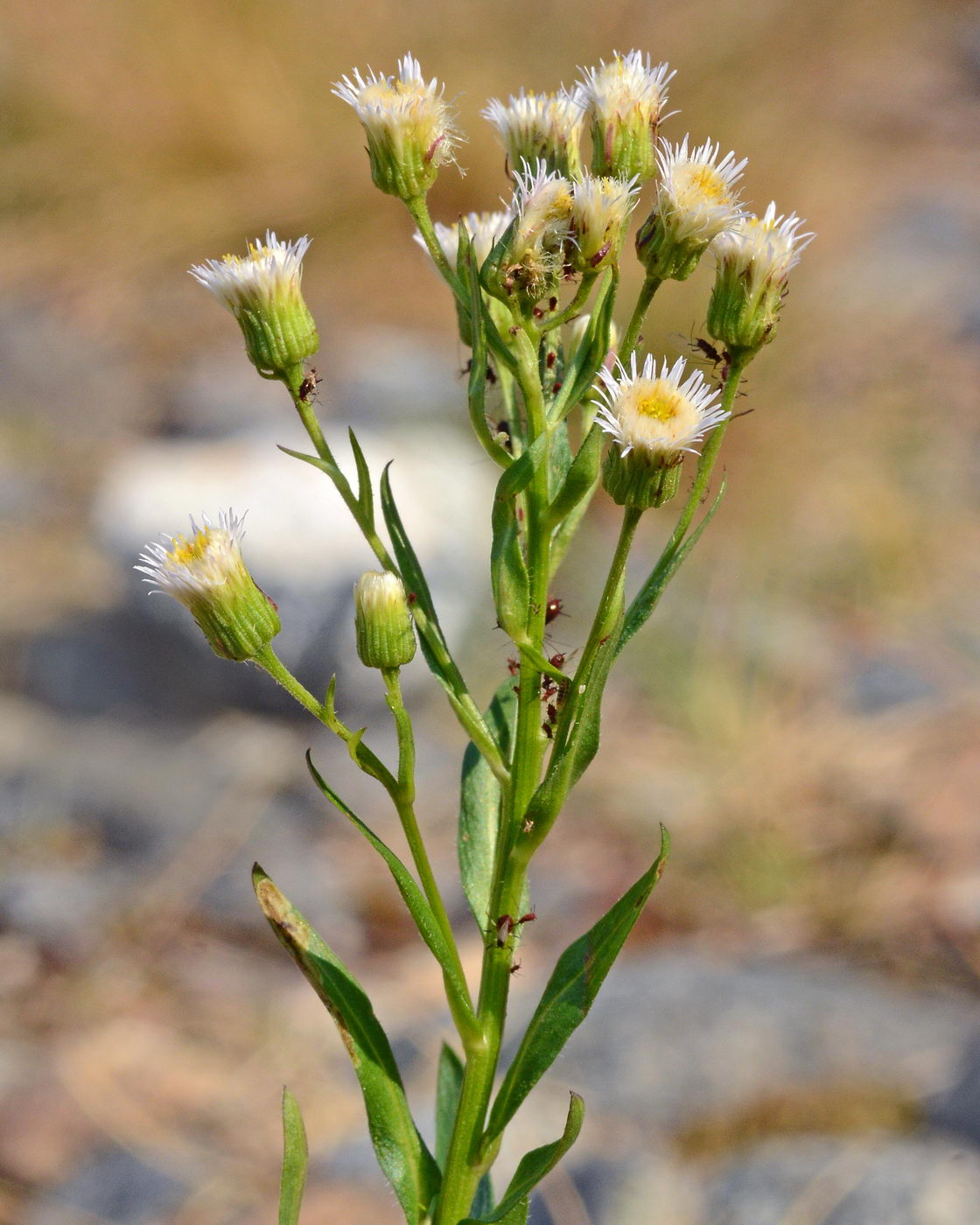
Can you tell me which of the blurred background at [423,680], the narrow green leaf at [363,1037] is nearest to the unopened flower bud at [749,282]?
the narrow green leaf at [363,1037]

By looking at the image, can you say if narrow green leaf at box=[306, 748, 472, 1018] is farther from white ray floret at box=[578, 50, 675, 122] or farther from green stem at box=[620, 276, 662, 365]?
white ray floret at box=[578, 50, 675, 122]

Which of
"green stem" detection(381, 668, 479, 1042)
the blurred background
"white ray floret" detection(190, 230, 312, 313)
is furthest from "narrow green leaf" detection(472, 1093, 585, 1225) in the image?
the blurred background

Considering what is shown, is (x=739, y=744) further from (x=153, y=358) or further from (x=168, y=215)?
(x=168, y=215)

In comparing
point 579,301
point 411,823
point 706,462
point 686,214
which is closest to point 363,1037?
point 411,823

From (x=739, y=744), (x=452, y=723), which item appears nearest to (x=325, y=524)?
(x=452, y=723)

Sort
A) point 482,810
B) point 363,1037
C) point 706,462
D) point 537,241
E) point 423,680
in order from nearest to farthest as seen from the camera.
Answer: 1. point 537,241
2. point 706,462
3. point 363,1037
4. point 482,810
5. point 423,680

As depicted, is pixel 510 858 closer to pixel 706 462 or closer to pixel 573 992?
pixel 573 992

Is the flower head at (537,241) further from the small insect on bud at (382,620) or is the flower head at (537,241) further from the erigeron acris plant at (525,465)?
the small insect on bud at (382,620)
